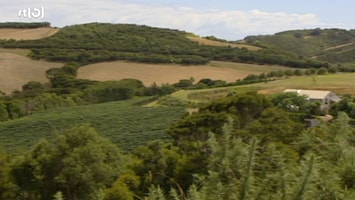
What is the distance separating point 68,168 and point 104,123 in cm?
3785

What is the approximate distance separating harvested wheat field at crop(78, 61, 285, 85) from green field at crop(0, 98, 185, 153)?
18.5m

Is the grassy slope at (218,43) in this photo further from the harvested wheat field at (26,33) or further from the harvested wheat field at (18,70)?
the harvested wheat field at (18,70)

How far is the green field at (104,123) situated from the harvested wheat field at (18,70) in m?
18.1

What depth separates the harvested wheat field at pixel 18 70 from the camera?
80.8 m

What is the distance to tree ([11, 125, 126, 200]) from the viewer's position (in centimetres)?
1961

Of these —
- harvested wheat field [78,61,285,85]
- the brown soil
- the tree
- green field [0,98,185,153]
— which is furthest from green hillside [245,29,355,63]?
the tree

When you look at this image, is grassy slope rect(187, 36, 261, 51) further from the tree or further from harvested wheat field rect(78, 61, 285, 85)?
the tree

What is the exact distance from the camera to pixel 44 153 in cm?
2066

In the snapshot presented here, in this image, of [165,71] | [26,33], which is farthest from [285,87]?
[26,33]

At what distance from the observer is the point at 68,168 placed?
19.5 m

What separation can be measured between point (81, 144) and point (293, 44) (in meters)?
139

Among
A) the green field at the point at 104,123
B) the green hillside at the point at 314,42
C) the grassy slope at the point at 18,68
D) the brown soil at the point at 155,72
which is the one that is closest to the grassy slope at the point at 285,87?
the green field at the point at 104,123

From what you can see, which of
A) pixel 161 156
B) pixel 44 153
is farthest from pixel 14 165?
pixel 161 156

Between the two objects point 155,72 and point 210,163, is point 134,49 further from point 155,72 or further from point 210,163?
point 210,163
